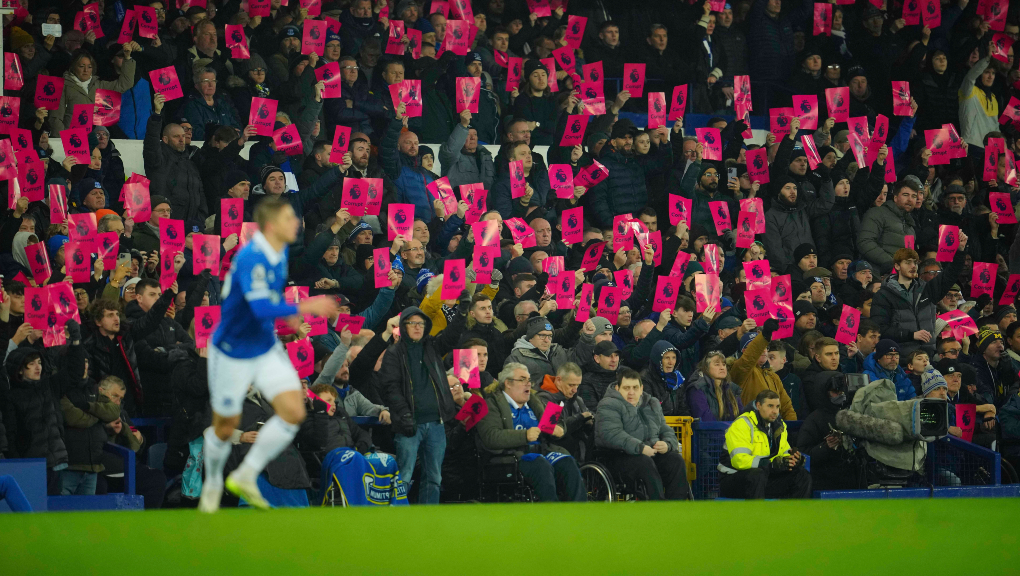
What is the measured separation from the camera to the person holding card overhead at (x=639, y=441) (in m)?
9.11

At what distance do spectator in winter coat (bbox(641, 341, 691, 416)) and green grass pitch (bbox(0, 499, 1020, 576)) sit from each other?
374 cm

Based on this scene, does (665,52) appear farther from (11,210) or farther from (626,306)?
Result: (11,210)

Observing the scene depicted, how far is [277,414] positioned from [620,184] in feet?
24.7

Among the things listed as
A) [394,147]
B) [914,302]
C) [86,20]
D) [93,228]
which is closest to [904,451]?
[914,302]

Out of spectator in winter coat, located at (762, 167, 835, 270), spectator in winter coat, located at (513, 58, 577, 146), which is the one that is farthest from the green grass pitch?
spectator in winter coat, located at (513, 58, 577, 146)

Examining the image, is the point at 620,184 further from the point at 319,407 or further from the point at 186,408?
the point at 186,408

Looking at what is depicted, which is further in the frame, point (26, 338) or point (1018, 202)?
point (1018, 202)

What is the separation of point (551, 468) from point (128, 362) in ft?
11.0

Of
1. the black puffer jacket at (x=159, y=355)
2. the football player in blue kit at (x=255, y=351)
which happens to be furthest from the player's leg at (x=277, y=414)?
the black puffer jacket at (x=159, y=355)

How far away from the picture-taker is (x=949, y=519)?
588cm

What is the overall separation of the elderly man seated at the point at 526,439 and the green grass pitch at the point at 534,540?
2.52 m

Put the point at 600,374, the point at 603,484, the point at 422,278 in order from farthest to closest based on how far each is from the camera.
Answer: the point at 422,278, the point at 600,374, the point at 603,484

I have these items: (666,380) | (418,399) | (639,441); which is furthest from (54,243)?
(666,380)

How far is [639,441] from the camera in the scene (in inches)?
358
